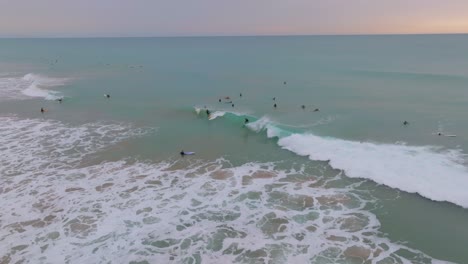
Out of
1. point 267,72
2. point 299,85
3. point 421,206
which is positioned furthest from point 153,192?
point 267,72

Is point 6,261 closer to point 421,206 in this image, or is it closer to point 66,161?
point 66,161

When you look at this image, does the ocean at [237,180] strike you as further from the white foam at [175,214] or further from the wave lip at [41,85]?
the wave lip at [41,85]

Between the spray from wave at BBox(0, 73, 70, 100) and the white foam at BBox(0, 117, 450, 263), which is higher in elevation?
the spray from wave at BBox(0, 73, 70, 100)

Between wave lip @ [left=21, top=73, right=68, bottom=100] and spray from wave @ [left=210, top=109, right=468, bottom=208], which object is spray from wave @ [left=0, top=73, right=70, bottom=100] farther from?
spray from wave @ [left=210, top=109, right=468, bottom=208]

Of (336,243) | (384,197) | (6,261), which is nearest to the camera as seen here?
(6,261)

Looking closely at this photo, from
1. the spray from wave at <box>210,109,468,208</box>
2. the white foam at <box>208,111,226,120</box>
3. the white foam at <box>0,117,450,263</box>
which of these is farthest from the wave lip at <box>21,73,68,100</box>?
the spray from wave at <box>210,109,468,208</box>

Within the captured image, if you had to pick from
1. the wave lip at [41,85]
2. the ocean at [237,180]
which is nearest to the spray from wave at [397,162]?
the ocean at [237,180]

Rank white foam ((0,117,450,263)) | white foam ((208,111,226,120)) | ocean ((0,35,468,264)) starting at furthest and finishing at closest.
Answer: white foam ((208,111,226,120)) → ocean ((0,35,468,264)) → white foam ((0,117,450,263))
